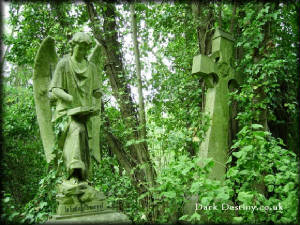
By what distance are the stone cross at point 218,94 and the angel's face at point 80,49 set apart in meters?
1.78

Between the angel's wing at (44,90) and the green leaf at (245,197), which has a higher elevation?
the angel's wing at (44,90)

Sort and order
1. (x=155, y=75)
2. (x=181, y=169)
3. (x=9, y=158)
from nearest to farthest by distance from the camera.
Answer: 1. (x=181, y=169)
2. (x=155, y=75)
3. (x=9, y=158)

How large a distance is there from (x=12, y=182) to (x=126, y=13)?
5.44m

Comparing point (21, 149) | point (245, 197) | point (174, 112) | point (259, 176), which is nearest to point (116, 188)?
point (174, 112)

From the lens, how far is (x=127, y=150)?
655cm

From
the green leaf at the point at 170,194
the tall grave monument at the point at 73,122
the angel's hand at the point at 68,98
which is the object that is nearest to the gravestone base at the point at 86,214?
the tall grave monument at the point at 73,122

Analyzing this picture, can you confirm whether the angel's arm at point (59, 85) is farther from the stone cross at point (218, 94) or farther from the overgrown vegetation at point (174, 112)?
the stone cross at point (218, 94)

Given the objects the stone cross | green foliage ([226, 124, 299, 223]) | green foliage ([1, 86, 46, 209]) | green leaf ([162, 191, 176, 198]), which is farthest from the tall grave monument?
green foliage ([1, 86, 46, 209])

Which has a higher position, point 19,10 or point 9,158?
point 19,10

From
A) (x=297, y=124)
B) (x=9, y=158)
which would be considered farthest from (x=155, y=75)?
(x=9, y=158)

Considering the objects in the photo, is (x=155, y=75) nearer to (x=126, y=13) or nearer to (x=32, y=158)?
(x=126, y=13)

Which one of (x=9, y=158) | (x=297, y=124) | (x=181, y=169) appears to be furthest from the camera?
(x=9, y=158)

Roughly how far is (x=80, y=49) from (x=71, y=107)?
2.42 ft

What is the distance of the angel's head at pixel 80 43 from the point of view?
12.2ft
